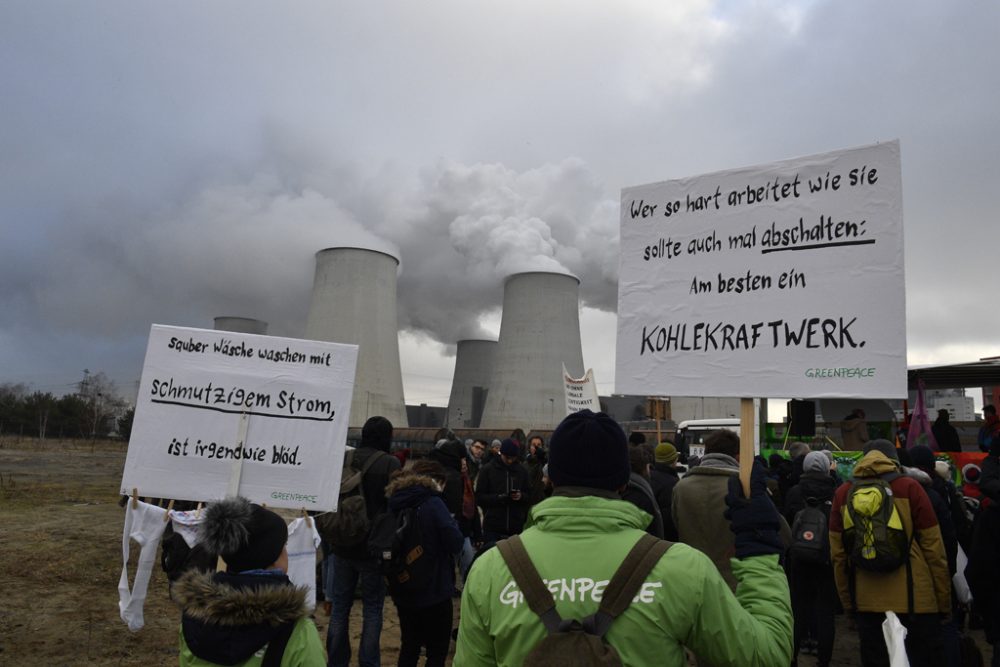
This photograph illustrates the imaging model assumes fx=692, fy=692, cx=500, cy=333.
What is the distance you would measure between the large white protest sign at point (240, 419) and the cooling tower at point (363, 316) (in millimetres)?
14255

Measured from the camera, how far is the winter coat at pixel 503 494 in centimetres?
424

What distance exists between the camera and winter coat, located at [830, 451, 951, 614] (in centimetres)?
229

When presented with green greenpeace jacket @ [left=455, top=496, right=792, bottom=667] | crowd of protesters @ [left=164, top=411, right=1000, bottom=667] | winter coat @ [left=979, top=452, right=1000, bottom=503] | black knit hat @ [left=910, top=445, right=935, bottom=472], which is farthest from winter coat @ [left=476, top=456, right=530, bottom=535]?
green greenpeace jacket @ [left=455, top=496, right=792, bottom=667]

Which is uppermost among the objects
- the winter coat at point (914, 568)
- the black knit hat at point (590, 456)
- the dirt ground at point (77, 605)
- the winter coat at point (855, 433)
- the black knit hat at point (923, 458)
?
the winter coat at point (855, 433)

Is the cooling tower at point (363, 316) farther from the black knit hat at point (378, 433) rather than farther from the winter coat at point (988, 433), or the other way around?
the black knit hat at point (378, 433)

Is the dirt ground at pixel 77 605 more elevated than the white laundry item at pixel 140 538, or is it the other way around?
the white laundry item at pixel 140 538

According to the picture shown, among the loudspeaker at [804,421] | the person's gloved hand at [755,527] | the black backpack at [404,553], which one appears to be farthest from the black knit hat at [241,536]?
the loudspeaker at [804,421]

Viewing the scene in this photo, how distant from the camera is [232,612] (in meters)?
1.29

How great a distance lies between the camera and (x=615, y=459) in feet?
3.70

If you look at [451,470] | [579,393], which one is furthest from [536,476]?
[579,393]

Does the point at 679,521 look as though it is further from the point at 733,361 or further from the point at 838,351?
the point at 838,351

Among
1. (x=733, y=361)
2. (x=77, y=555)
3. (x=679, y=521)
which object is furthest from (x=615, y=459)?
(x=77, y=555)

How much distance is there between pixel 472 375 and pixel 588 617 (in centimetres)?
2314

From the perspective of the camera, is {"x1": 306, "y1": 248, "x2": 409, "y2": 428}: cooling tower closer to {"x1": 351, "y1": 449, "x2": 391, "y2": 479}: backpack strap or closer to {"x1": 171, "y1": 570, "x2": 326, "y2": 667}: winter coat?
{"x1": 351, "y1": 449, "x2": 391, "y2": 479}: backpack strap
